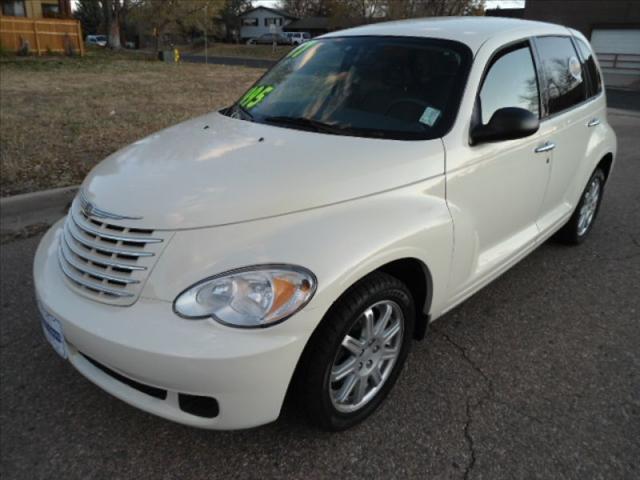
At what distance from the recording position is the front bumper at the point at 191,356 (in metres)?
1.85

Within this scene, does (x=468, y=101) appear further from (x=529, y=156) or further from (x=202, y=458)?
(x=202, y=458)

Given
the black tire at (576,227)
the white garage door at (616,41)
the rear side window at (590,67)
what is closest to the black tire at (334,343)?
the black tire at (576,227)

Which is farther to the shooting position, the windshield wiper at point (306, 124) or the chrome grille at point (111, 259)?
the windshield wiper at point (306, 124)

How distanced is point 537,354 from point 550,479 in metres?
0.95

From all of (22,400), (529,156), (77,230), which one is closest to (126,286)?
(77,230)

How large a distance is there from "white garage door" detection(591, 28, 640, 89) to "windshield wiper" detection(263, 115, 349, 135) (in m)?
29.8

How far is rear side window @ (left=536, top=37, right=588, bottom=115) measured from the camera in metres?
3.43

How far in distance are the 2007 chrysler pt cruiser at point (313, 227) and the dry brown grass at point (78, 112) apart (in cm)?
344

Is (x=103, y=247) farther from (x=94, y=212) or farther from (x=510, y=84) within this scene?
(x=510, y=84)

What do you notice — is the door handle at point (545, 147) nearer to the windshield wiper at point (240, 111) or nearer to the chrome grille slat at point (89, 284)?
the windshield wiper at point (240, 111)

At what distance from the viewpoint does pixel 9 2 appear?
3384 cm

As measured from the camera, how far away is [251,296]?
6.27ft

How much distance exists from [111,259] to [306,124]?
4.18ft

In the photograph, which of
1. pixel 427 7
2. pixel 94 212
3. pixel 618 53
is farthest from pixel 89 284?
pixel 427 7
